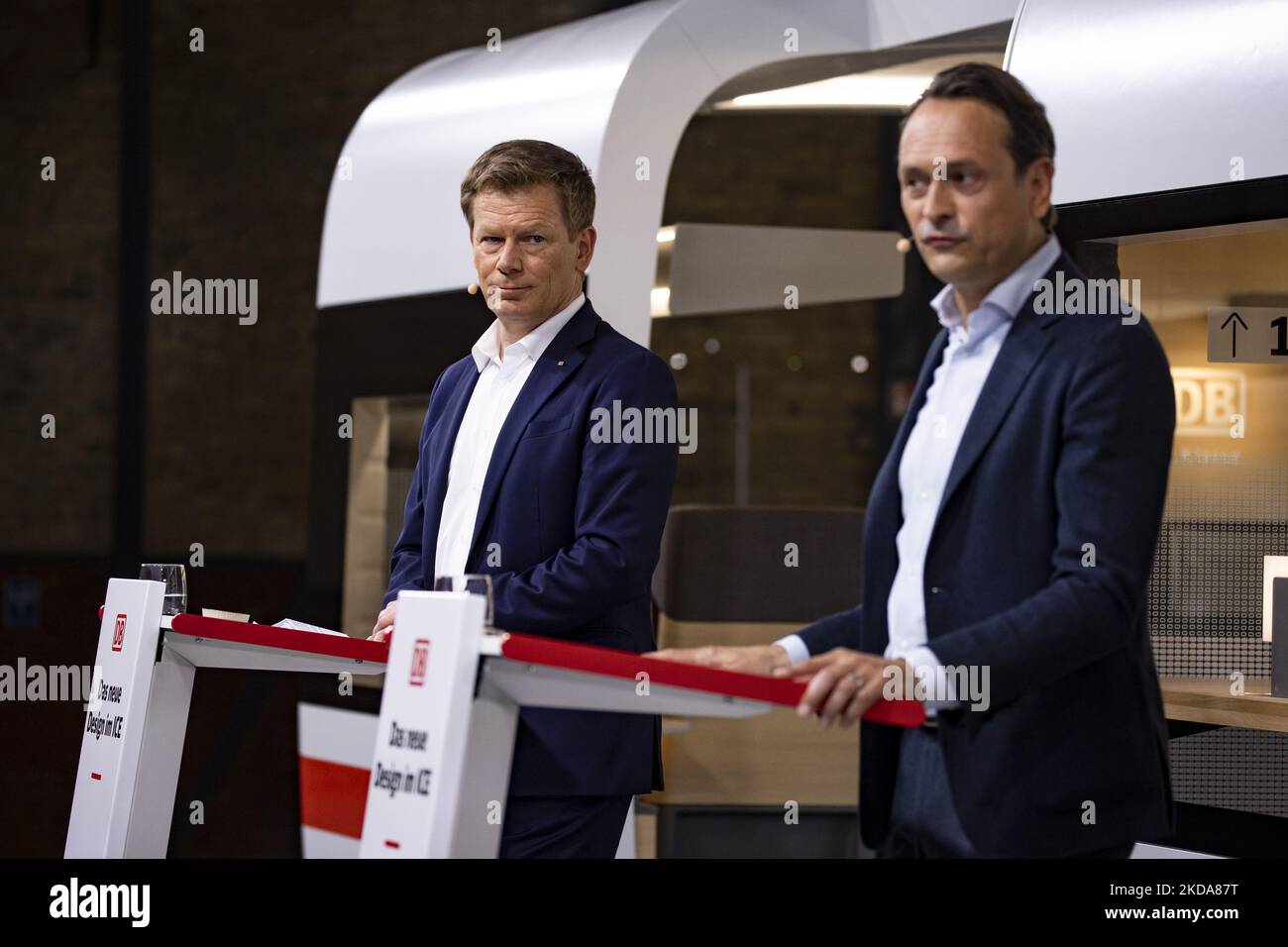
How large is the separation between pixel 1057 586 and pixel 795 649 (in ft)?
1.14

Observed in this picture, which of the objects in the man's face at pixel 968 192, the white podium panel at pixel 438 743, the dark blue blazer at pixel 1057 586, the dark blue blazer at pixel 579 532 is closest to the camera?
the dark blue blazer at pixel 1057 586

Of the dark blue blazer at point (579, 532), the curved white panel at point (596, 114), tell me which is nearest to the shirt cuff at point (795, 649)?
the dark blue blazer at point (579, 532)

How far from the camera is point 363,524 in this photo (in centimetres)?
570

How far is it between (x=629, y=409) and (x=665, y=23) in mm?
2092

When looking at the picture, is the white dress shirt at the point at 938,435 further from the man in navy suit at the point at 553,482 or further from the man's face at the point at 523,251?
the man's face at the point at 523,251

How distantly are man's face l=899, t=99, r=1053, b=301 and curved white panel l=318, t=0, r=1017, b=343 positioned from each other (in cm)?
229

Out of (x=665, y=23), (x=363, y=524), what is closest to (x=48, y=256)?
(x=363, y=524)

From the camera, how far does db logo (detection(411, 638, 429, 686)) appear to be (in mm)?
2248

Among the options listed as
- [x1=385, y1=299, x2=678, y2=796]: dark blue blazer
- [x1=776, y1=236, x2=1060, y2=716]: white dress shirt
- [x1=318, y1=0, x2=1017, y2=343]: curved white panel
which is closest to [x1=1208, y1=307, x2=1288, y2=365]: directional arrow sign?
[x1=318, y1=0, x2=1017, y2=343]: curved white panel

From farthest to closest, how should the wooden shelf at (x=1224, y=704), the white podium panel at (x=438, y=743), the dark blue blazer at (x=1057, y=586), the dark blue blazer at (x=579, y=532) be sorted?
1. the wooden shelf at (x=1224, y=704)
2. the dark blue blazer at (x=579, y=532)
3. the white podium panel at (x=438, y=743)
4. the dark blue blazer at (x=1057, y=586)

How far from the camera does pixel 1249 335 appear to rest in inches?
139

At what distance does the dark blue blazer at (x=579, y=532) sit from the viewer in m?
2.59

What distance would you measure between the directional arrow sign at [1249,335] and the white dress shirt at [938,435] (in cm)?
164
